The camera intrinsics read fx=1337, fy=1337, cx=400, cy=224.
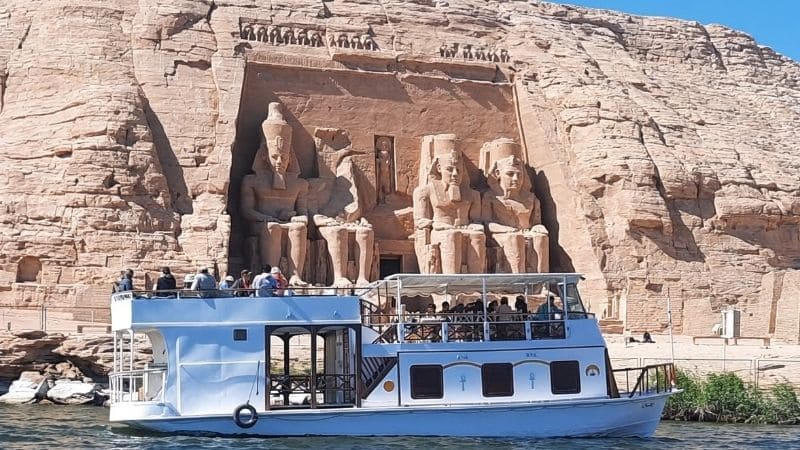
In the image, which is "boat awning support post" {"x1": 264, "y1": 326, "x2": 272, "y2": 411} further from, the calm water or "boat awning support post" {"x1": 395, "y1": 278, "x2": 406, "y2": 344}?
"boat awning support post" {"x1": 395, "y1": 278, "x2": 406, "y2": 344}

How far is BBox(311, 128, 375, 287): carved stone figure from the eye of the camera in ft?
103

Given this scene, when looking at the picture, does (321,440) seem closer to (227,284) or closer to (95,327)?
(227,284)

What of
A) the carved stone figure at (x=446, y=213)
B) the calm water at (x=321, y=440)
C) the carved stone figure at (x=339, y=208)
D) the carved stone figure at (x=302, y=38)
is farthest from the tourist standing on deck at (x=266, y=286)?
the carved stone figure at (x=302, y=38)

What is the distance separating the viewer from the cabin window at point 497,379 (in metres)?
19.7

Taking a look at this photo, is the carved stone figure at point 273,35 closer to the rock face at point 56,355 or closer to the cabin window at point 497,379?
the rock face at point 56,355

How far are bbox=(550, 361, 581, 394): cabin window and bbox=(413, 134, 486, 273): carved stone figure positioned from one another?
466 inches

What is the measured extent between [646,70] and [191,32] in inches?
532

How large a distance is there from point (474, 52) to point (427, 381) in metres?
17.9

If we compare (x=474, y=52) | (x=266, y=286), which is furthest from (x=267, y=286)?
(x=474, y=52)

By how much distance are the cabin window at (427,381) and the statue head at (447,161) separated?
13734mm

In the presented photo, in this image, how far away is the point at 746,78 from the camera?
1603 inches

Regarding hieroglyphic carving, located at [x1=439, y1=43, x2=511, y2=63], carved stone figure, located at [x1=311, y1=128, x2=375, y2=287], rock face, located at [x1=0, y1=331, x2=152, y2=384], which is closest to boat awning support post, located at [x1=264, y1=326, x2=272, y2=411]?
rock face, located at [x1=0, y1=331, x2=152, y2=384]

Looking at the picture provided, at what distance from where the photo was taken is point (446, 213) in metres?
33.0

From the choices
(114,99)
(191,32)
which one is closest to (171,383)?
(114,99)
